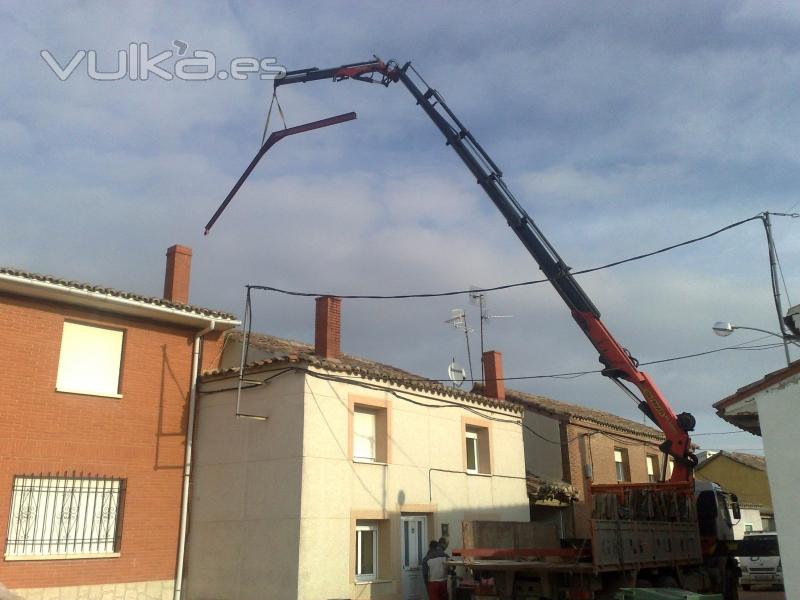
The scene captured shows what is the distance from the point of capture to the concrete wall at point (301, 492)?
1350cm

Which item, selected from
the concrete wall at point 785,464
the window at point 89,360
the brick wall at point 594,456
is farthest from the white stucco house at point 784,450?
the brick wall at point 594,456

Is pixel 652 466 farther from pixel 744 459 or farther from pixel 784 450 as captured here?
pixel 784 450

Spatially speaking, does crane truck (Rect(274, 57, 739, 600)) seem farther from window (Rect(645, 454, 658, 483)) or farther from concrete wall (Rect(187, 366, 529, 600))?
window (Rect(645, 454, 658, 483))

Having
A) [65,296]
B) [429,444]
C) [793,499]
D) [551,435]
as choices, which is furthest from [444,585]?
[551,435]

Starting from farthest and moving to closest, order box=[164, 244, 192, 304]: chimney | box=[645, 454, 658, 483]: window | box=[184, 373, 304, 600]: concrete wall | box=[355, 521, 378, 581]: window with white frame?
box=[645, 454, 658, 483]: window → box=[164, 244, 192, 304]: chimney → box=[355, 521, 378, 581]: window with white frame → box=[184, 373, 304, 600]: concrete wall

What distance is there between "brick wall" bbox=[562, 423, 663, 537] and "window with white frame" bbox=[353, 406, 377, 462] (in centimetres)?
894

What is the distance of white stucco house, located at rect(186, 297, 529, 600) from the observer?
1362 cm

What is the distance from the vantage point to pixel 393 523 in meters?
15.2

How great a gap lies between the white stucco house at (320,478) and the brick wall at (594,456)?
6940 millimetres

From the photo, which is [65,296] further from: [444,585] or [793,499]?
[793,499]

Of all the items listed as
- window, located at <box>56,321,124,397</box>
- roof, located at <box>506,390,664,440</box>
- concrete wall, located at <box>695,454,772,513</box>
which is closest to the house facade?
roof, located at <box>506,390,664,440</box>

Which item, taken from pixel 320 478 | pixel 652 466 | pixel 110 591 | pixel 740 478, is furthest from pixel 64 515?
pixel 740 478

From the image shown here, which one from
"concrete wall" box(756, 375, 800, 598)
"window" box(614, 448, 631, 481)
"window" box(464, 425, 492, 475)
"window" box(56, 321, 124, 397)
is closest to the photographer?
"concrete wall" box(756, 375, 800, 598)

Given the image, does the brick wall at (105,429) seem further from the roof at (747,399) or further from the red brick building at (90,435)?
the roof at (747,399)
